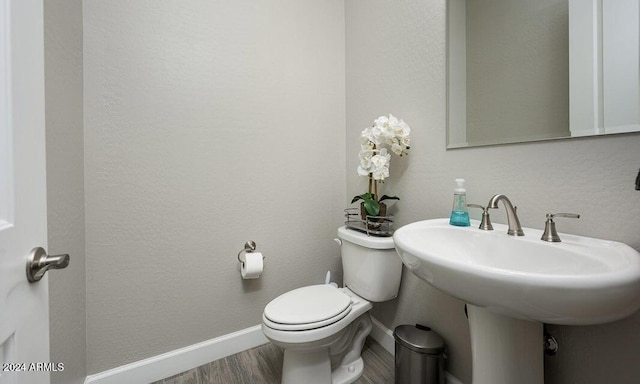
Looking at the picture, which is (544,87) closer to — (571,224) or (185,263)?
(571,224)

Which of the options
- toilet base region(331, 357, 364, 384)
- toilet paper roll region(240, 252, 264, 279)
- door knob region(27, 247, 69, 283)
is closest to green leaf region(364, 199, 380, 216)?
toilet paper roll region(240, 252, 264, 279)

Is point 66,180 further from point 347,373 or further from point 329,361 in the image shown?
point 347,373

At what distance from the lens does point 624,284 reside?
0.45m

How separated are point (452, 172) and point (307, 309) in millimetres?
890

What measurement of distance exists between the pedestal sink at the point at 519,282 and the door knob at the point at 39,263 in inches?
30.7

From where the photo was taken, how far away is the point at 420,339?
105cm

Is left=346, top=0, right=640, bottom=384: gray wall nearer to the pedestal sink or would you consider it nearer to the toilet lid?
the pedestal sink

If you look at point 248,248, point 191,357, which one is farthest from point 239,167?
point 191,357

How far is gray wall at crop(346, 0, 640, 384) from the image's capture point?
2.19ft

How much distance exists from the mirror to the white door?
1.28 metres

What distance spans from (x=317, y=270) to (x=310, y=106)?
1118 mm

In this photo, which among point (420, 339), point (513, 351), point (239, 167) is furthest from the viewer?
point (239, 167)

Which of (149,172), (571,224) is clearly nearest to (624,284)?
(571,224)

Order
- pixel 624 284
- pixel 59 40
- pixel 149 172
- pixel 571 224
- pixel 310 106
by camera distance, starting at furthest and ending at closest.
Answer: pixel 310 106 < pixel 149 172 < pixel 59 40 < pixel 571 224 < pixel 624 284
